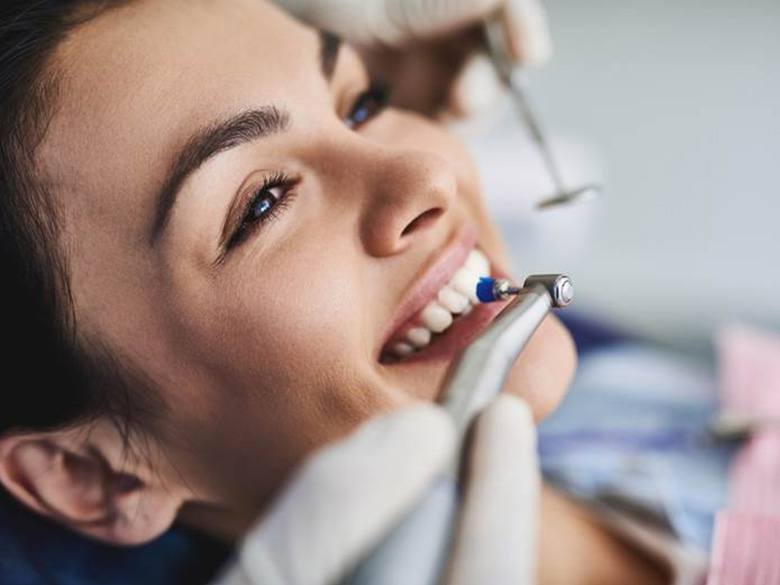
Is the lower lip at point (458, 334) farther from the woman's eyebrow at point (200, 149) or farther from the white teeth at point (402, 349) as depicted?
the woman's eyebrow at point (200, 149)

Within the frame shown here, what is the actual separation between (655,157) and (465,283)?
1.15 m

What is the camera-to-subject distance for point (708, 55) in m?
1.87

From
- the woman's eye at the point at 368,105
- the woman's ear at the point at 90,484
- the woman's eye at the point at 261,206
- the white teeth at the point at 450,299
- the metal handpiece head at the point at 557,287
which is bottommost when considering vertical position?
the woman's ear at the point at 90,484

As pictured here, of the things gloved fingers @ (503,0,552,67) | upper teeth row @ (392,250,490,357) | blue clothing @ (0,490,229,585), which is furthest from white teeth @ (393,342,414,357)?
gloved fingers @ (503,0,552,67)

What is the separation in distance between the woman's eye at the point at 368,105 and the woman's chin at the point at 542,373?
0.30m

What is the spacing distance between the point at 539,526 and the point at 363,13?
2.50 ft

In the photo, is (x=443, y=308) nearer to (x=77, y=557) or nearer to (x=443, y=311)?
(x=443, y=311)

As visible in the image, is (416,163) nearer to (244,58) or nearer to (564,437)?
(244,58)

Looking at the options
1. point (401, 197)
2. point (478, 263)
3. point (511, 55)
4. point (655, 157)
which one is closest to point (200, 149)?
point (401, 197)

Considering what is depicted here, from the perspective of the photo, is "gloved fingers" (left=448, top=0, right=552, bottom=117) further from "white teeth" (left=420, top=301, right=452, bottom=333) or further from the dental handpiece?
the dental handpiece

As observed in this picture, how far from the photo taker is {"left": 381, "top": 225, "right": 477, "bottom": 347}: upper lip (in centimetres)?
83

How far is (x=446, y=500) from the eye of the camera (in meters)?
0.63

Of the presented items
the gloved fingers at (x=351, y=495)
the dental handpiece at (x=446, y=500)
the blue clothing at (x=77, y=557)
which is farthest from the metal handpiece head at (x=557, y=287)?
the blue clothing at (x=77, y=557)

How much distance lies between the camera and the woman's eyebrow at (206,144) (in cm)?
77
